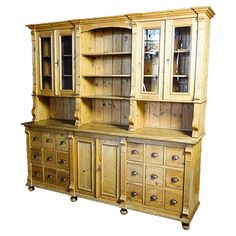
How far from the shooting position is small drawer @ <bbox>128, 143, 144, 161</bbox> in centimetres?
319

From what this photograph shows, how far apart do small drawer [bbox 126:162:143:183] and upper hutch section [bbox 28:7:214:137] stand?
17.7 inches

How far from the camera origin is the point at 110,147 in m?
3.37

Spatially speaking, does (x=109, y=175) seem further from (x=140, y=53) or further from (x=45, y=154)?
(x=140, y=53)

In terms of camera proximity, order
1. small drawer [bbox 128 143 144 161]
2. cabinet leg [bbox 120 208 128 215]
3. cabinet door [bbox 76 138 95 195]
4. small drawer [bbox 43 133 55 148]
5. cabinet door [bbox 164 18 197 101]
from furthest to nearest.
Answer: small drawer [bbox 43 133 55 148] < cabinet door [bbox 76 138 95 195] < cabinet leg [bbox 120 208 128 215] < small drawer [bbox 128 143 144 161] < cabinet door [bbox 164 18 197 101]

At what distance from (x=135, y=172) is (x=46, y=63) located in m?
1.99

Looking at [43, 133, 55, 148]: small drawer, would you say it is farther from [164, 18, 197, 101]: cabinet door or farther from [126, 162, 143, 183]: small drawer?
[164, 18, 197, 101]: cabinet door

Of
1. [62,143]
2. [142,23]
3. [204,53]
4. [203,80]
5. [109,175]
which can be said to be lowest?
[109,175]

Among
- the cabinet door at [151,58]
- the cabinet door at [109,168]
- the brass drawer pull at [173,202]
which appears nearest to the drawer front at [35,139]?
the cabinet door at [109,168]

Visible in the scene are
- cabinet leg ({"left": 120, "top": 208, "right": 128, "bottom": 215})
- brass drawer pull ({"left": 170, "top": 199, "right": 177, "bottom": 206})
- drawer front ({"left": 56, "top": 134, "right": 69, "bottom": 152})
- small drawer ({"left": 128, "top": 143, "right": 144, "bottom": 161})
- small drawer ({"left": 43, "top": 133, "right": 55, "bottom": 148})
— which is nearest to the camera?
brass drawer pull ({"left": 170, "top": 199, "right": 177, "bottom": 206})

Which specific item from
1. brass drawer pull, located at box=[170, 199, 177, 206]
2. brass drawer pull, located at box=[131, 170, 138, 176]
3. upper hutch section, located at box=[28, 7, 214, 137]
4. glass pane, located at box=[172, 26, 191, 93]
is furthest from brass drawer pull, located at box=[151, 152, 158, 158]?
glass pane, located at box=[172, 26, 191, 93]

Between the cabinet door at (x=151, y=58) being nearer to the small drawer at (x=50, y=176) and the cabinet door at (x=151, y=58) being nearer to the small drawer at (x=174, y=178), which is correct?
the small drawer at (x=174, y=178)

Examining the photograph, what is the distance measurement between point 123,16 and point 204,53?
1022 mm

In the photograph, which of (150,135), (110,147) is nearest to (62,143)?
(110,147)

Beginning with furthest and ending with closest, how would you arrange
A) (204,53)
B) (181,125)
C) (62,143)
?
1. (62,143)
2. (181,125)
3. (204,53)
